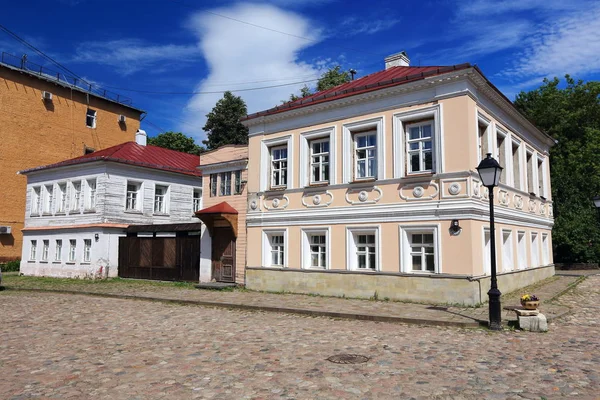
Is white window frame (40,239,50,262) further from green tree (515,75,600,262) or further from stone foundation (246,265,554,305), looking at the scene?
green tree (515,75,600,262)

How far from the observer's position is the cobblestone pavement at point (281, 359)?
233 inches

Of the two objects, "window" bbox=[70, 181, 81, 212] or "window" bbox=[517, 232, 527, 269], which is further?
"window" bbox=[70, 181, 81, 212]

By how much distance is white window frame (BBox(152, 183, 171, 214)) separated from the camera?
26.8m

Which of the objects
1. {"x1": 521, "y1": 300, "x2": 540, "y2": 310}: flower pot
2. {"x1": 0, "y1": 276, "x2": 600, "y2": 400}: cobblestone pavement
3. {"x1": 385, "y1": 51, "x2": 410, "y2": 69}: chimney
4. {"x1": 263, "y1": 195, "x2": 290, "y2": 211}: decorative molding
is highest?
{"x1": 385, "y1": 51, "x2": 410, "y2": 69}: chimney

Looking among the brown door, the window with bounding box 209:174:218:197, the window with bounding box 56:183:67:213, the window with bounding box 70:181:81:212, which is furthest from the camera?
the window with bounding box 56:183:67:213

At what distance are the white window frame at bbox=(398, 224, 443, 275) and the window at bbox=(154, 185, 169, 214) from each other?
55.0ft

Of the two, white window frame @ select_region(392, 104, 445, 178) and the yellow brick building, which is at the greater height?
the yellow brick building

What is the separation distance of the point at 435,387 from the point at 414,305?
24.7 ft

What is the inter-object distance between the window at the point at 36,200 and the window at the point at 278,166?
683 inches

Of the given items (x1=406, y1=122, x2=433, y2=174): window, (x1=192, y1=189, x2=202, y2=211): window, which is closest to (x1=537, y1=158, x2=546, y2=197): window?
(x1=406, y1=122, x2=433, y2=174): window

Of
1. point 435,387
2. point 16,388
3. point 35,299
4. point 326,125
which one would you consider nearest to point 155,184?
point 35,299

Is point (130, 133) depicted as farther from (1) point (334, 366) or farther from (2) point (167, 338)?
(1) point (334, 366)

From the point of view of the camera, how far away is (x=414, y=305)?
13352 mm

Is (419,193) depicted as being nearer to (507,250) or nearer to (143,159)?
(507,250)
